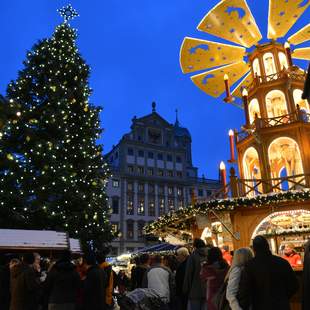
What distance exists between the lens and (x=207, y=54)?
69.2ft

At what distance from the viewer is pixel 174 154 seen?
64.4 metres

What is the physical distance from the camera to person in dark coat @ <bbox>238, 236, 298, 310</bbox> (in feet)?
12.7

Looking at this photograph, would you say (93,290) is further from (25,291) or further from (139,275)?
(139,275)

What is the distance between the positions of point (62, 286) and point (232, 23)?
18.2 m

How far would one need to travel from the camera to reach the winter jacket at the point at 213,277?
196 inches

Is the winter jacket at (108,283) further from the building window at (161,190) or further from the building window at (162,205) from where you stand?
the building window at (161,190)

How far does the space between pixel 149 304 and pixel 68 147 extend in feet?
43.4

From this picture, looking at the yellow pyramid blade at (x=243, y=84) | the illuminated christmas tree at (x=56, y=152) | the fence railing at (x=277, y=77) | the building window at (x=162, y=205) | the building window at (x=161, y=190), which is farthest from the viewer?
the building window at (x=161, y=190)

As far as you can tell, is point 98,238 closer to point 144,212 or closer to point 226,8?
point 226,8

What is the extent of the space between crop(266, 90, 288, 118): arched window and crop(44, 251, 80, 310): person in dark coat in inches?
621

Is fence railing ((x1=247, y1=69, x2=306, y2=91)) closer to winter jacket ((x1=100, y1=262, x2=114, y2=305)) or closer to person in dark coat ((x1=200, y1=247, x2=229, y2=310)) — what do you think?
winter jacket ((x1=100, y1=262, x2=114, y2=305))

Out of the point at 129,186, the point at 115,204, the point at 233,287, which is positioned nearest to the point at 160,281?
the point at 233,287

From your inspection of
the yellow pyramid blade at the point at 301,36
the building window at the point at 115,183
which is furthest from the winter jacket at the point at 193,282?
the building window at the point at 115,183

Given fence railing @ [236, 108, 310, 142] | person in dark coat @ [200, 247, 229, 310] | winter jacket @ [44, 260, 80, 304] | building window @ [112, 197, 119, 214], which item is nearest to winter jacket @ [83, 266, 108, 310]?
winter jacket @ [44, 260, 80, 304]
